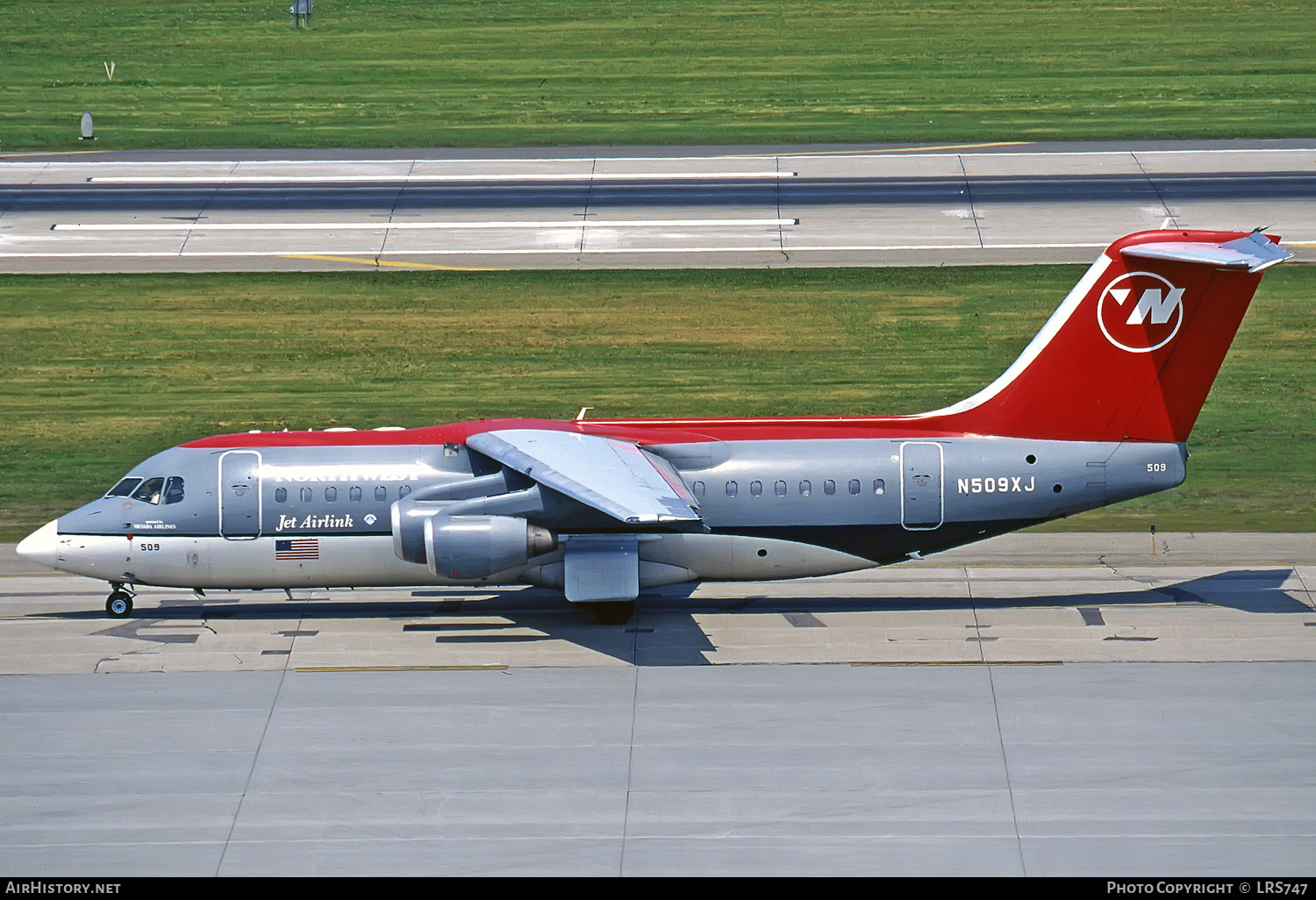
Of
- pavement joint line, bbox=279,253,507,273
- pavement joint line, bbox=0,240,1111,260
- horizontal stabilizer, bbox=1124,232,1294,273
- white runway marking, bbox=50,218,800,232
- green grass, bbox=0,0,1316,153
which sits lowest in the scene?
horizontal stabilizer, bbox=1124,232,1294,273

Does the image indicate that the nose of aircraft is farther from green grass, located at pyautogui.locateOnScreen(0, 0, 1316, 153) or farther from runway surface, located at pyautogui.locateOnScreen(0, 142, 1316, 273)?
green grass, located at pyautogui.locateOnScreen(0, 0, 1316, 153)

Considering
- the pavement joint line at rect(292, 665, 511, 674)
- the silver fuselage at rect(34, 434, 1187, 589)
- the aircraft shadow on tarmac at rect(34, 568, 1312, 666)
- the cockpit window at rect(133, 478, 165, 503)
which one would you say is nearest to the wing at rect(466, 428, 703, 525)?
the silver fuselage at rect(34, 434, 1187, 589)

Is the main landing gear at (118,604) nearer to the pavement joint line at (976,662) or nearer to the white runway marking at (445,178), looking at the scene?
the pavement joint line at (976,662)

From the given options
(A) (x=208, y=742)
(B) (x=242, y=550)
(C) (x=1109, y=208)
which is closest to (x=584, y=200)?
(C) (x=1109, y=208)

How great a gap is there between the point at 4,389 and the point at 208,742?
77.0ft

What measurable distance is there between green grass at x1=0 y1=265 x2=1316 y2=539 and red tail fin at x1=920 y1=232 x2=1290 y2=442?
709cm

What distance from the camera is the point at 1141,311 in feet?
108

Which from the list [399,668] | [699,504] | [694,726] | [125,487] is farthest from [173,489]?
[694,726]

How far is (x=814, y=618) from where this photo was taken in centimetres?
3381

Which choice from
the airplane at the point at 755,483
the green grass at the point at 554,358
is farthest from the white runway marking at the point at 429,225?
the airplane at the point at 755,483

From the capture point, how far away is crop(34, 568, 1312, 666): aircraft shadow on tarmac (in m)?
33.1

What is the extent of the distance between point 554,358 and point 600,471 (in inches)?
749

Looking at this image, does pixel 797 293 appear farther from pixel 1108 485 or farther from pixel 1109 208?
pixel 1108 485
